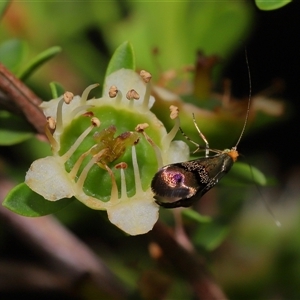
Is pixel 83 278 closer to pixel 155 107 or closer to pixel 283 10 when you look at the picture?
pixel 155 107

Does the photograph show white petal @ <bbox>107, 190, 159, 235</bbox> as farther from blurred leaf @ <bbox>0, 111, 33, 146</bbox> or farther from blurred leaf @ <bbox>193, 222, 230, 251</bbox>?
blurred leaf @ <bbox>193, 222, 230, 251</bbox>

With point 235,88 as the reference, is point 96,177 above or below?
above

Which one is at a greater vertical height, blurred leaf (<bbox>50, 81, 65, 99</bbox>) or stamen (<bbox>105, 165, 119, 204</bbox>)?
blurred leaf (<bbox>50, 81, 65, 99</bbox>)

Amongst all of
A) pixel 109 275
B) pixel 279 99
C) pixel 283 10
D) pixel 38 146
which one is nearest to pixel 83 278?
pixel 109 275

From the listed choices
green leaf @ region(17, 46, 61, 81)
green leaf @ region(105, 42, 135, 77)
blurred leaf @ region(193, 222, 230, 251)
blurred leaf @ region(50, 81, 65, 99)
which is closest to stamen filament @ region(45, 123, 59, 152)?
blurred leaf @ region(50, 81, 65, 99)

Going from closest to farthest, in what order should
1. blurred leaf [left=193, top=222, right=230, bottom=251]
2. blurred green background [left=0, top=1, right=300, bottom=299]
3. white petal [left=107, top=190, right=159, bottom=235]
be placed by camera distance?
1. white petal [left=107, top=190, right=159, bottom=235]
2. blurred leaf [left=193, top=222, right=230, bottom=251]
3. blurred green background [left=0, top=1, right=300, bottom=299]

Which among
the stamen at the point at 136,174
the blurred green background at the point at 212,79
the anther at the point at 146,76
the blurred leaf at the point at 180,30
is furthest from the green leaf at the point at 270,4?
the blurred leaf at the point at 180,30
